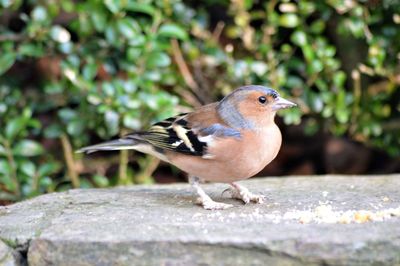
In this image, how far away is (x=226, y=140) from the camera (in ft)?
13.3

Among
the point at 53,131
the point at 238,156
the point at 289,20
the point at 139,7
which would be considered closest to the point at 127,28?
the point at 139,7

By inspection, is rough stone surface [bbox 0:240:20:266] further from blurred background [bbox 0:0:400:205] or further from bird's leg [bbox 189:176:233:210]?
blurred background [bbox 0:0:400:205]

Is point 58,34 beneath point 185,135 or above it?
above

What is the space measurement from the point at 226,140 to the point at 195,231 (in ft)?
2.84

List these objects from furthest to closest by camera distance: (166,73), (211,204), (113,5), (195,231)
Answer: (166,73), (113,5), (211,204), (195,231)

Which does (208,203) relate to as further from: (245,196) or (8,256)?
(8,256)

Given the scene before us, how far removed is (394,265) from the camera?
3.00m

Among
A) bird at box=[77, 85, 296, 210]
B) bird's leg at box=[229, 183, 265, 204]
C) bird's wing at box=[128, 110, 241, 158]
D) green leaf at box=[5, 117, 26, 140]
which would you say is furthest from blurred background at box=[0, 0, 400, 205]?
bird's leg at box=[229, 183, 265, 204]

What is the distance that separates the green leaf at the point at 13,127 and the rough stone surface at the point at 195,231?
1.09 meters

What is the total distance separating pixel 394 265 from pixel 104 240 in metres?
1.24

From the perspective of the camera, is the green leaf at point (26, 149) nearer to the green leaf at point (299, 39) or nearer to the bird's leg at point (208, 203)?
the bird's leg at point (208, 203)

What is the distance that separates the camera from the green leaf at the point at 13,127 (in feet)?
17.4

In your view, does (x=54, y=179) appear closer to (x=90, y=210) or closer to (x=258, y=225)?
(x=90, y=210)

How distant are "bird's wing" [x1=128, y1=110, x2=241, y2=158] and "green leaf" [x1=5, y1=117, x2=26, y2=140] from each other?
115 centimetres
